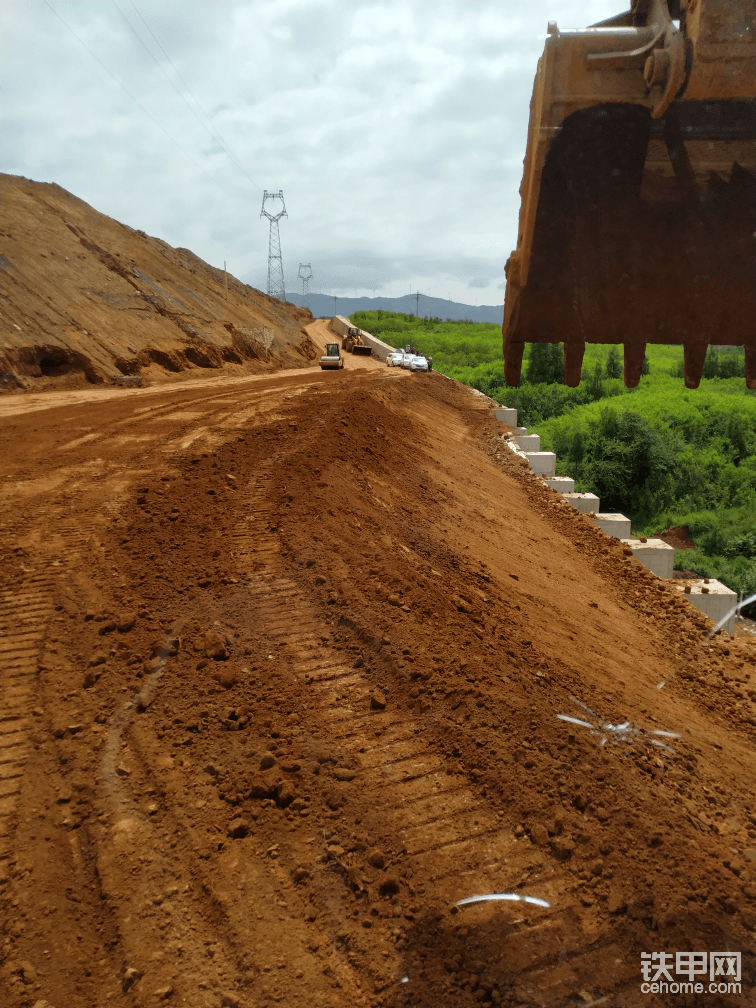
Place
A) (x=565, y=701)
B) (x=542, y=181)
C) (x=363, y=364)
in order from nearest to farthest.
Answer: (x=542, y=181), (x=565, y=701), (x=363, y=364)

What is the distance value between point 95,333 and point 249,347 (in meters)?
8.86

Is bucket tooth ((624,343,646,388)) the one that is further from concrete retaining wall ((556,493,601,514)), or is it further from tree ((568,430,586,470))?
tree ((568,430,586,470))

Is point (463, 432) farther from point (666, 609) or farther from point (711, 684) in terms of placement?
point (711, 684)

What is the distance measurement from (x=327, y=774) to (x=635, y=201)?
11.9ft

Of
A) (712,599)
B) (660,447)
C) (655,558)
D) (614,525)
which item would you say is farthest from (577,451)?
(712,599)

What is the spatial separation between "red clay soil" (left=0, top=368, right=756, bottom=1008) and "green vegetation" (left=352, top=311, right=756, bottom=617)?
39.0 ft

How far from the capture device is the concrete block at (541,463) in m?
15.2

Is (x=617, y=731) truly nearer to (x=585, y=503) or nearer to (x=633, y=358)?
(x=633, y=358)

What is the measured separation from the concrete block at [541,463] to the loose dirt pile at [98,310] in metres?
12.4

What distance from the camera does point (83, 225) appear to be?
2822 cm

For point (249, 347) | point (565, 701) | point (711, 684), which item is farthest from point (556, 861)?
point (249, 347)

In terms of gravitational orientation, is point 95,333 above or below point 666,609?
above

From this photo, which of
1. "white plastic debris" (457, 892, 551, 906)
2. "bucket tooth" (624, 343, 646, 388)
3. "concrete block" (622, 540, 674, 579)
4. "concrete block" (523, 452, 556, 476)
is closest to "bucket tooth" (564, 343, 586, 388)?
"bucket tooth" (624, 343, 646, 388)

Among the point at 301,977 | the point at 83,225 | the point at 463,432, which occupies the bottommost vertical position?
the point at 301,977
